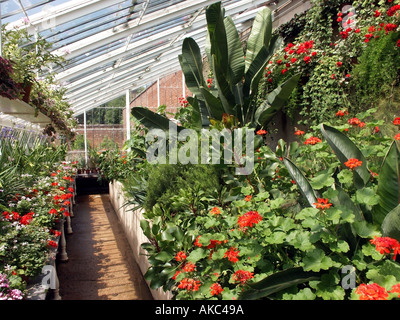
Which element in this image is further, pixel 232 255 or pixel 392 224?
pixel 232 255

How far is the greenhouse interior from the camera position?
1.35m

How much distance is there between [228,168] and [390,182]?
4.75 ft

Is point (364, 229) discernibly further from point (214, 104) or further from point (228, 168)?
point (214, 104)

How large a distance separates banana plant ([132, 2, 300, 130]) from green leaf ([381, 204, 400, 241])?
2427mm

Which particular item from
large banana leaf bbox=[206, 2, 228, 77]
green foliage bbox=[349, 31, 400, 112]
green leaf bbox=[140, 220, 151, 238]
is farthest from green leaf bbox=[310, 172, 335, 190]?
large banana leaf bbox=[206, 2, 228, 77]

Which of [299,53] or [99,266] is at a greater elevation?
[299,53]

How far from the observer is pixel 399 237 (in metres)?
1.27

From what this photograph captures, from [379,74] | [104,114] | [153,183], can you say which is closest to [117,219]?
[153,183]

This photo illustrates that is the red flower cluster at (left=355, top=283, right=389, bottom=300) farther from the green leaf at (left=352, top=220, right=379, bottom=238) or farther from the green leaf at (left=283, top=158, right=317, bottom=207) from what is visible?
the green leaf at (left=283, top=158, right=317, bottom=207)

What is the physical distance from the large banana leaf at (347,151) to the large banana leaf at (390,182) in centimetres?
16

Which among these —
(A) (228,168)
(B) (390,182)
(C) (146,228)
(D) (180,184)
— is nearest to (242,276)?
(B) (390,182)

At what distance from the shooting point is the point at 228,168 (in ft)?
8.89

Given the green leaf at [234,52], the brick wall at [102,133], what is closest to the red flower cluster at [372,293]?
the green leaf at [234,52]
